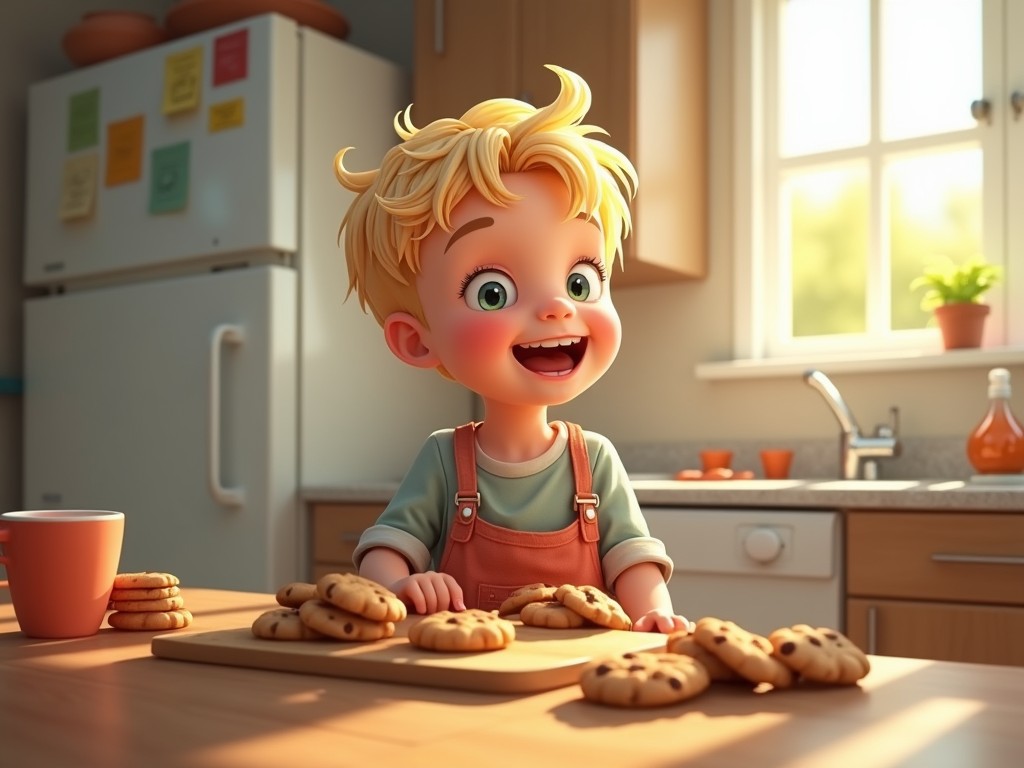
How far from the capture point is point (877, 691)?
0.56 metres

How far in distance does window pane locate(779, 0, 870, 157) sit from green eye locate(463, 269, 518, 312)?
2.11 meters

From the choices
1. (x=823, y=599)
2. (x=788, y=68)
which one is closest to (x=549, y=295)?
(x=823, y=599)

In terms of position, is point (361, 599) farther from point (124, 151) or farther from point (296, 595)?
point (124, 151)

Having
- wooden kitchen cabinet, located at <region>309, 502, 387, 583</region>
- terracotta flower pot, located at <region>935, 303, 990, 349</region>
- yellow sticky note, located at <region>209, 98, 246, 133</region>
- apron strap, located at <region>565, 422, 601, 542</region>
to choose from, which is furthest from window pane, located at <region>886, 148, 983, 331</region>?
apron strap, located at <region>565, 422, 601, 542</region>

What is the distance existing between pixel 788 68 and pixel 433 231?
2.22m

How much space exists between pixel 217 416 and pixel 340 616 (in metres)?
2.11

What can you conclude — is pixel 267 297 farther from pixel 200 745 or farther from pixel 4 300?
pixel 200 745

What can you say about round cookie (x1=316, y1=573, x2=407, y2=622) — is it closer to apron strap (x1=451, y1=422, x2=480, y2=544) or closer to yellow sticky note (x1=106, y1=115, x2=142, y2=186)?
apron strap (x1=451, y1=422, x2=480, y2=544)

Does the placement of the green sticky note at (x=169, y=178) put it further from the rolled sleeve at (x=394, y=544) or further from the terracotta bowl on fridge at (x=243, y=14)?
the rolled sleeve at (x=394, y=544)

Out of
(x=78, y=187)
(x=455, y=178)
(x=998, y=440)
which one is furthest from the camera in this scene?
(x=78, y=187)

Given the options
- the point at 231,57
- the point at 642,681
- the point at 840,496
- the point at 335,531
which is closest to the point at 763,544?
the point at 840,496

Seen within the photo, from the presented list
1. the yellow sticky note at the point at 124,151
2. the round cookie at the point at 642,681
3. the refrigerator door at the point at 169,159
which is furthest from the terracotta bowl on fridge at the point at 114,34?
the round cookie at the point at 642,681

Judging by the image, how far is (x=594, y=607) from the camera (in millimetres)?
713

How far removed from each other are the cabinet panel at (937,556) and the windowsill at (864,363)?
686 mm
